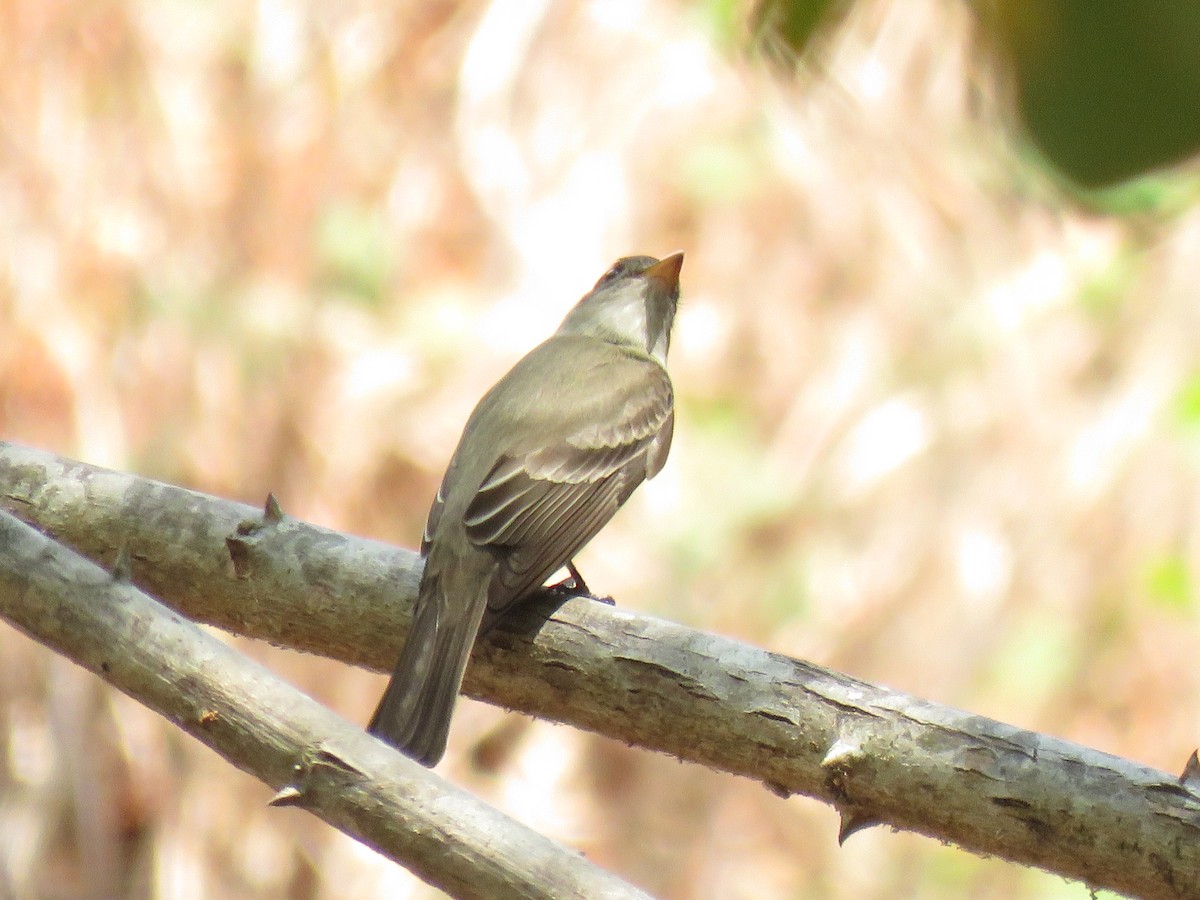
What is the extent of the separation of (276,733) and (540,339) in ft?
16.9

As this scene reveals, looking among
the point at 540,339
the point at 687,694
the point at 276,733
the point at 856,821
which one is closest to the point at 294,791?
the point at 276,733

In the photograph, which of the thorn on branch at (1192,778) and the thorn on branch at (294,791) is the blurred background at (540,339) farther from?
the thorn on branch at (294,791)

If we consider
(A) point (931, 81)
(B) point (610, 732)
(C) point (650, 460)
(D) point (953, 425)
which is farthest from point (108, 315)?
(A) point (931, 81)

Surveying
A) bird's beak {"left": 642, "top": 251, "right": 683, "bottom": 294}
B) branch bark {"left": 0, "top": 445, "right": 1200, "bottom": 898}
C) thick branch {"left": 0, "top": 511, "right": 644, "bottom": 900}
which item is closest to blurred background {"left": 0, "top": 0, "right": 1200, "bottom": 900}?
bird's beak {"left": 642, "top": 251, "right": 683, "bottom": 294}

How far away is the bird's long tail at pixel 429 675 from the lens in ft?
9.91

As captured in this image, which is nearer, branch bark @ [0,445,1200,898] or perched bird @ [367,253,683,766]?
branch bark @ [0,445,1200,898]

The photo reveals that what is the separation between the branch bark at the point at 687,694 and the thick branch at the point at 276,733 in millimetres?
629

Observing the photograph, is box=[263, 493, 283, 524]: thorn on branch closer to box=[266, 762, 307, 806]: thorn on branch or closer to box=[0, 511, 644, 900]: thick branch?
box=[0, 511, 644, 900]: thick branch

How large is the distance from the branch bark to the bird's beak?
2.03m

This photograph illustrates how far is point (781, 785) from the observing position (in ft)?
8.94

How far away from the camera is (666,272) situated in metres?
4.99

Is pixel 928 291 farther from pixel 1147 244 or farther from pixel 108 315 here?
pixel 1147 244

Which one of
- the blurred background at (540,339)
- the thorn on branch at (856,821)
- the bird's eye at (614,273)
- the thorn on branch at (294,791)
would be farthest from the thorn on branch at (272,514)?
the blurred background at (540,339)

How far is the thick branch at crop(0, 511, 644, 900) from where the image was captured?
2057 millimetres
